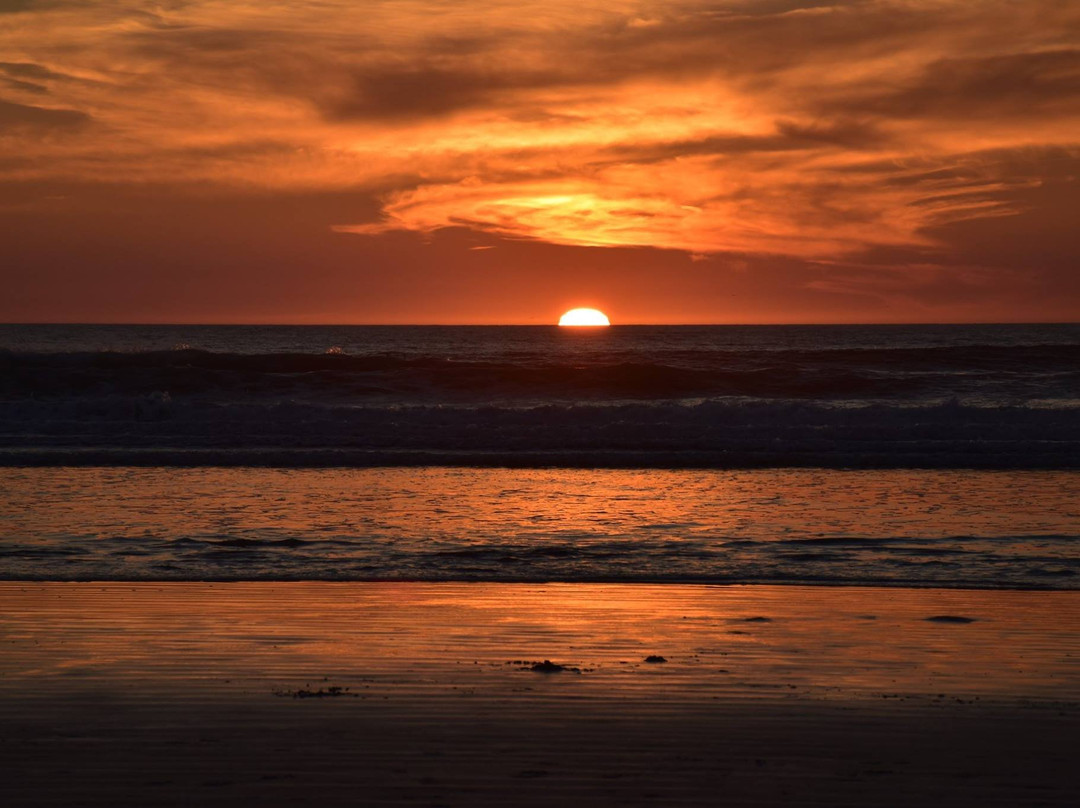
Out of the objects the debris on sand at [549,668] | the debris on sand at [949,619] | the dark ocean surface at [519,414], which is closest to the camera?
the debris on sand at [549,668]

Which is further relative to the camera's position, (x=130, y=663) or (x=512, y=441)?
(x=512, y=441)

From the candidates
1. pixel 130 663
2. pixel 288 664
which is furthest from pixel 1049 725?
pixel 130 663

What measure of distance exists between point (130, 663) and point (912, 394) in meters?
33.0

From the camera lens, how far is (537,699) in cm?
550

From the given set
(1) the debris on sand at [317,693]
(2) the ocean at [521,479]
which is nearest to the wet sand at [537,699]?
(1) the debris on sand at [317,693]

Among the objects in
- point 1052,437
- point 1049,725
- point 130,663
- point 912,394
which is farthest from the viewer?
point 912,394

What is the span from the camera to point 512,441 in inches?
839

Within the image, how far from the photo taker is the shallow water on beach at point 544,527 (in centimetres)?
908

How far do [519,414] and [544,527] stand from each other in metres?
13.2

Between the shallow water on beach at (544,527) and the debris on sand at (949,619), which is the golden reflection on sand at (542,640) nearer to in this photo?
the debris on sand at (949,619)

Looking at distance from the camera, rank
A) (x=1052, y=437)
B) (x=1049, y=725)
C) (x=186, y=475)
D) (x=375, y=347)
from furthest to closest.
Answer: (x=375, y=347) < (x=1052, y=437) < (x=186, y=475) < (x=1049, y=725)

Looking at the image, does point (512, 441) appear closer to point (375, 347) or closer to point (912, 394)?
point (912, 394)

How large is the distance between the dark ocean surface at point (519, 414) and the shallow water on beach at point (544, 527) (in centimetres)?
247

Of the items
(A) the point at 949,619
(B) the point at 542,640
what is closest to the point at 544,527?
(B) the point at 542,640
